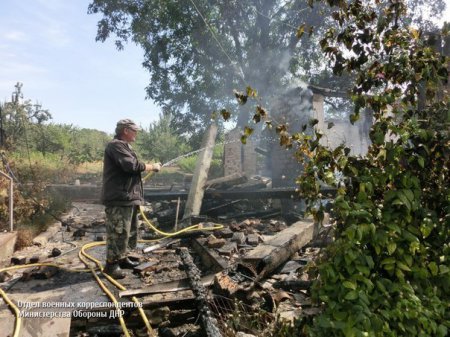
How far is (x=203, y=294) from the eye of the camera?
3.89 meters

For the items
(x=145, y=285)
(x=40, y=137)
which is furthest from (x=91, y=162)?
(x=145, y=285)

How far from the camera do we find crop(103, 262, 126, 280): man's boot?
4.78m

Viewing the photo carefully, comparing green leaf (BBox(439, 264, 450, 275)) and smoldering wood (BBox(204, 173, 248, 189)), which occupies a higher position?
green leaf (BBox(439, 264, 450, 275))

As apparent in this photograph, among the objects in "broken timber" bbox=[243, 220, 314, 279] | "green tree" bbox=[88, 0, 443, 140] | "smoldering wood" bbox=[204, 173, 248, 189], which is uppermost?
"green tree" bbox=[88, 0, 443, 140]

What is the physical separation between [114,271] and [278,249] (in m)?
2.35

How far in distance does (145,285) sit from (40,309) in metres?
1.23

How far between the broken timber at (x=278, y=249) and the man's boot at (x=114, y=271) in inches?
70.2

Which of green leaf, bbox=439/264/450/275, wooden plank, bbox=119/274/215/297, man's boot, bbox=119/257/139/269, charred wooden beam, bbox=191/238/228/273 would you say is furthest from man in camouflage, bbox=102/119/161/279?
green leaf, bbox=439/264/450/275

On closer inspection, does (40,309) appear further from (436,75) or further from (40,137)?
(40,137)

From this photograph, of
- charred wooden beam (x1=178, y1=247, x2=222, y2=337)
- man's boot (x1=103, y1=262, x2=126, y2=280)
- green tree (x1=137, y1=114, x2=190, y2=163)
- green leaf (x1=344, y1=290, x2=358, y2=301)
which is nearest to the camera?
green leaf (x1=344, y1=290, x2=358, y2=301)

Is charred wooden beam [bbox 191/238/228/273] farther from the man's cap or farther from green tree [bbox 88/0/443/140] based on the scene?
green tree [bbox 88/0/443/140]

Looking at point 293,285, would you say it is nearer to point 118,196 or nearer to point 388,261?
point 388,261

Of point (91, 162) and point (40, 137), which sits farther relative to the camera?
point (91, 162)

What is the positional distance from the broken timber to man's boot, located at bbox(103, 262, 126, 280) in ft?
5.85
